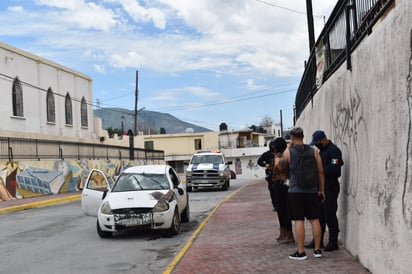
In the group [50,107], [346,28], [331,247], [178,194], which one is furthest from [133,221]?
[50,107]

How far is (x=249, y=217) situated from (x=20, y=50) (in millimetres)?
29075

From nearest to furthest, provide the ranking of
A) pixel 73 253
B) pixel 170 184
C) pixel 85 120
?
1. pixel 73 253
2. pixel 170 184
3. pixel 85 120

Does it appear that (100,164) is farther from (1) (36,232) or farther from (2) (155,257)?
(2) (155,257)

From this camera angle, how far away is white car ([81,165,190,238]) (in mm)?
10168

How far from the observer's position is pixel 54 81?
140 feet

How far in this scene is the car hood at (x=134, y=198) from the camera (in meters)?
10.3

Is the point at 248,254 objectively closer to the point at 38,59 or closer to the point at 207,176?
the point at 207,176

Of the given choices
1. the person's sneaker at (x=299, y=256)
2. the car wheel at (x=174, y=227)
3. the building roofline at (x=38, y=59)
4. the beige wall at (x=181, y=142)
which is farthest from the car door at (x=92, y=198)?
the beige wall at (x=181, y=142)

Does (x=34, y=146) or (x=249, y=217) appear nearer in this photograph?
(x=249, y=217)

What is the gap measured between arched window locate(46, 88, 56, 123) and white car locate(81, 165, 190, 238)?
1220 inches

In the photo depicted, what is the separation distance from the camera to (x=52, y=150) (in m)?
29.6

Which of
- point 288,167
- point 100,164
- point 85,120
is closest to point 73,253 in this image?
point 288,167

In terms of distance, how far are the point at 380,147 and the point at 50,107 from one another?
129 feet

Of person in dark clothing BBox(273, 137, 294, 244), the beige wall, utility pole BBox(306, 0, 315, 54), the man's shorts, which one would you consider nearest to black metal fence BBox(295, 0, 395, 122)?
person in dark clothing BBox(273, 137, 294, 244)
